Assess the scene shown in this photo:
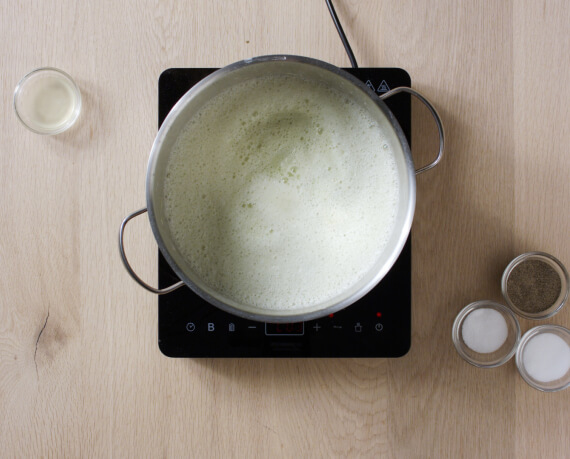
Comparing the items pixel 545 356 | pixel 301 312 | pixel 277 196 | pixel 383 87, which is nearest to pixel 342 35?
pixel 383 87

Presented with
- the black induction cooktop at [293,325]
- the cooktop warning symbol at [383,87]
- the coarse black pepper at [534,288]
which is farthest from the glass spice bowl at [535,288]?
the cooktop warning symbol at [383,87]

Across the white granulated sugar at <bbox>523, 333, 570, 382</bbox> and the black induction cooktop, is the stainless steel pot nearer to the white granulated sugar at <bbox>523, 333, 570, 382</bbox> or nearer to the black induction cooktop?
the black induction cooktop

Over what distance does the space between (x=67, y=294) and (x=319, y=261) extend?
14.0 inches

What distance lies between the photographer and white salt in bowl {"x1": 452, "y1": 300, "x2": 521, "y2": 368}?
0.61 metres

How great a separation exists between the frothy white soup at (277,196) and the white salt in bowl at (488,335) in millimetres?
A: 182

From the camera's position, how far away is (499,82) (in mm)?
649

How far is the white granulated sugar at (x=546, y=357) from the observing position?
24.4 inches

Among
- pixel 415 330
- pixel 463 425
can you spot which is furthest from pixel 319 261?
pixel 463 425

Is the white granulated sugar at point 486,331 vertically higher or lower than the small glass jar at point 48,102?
lower

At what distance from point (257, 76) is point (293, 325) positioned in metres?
0.31

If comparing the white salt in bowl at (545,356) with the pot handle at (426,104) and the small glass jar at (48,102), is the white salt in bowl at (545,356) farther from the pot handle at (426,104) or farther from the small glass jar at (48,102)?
the small glass jar at (48,102)

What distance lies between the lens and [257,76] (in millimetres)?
553

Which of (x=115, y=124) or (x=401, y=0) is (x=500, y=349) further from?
(x=115, y=124)

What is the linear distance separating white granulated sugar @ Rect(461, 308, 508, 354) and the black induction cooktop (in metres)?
0.08
